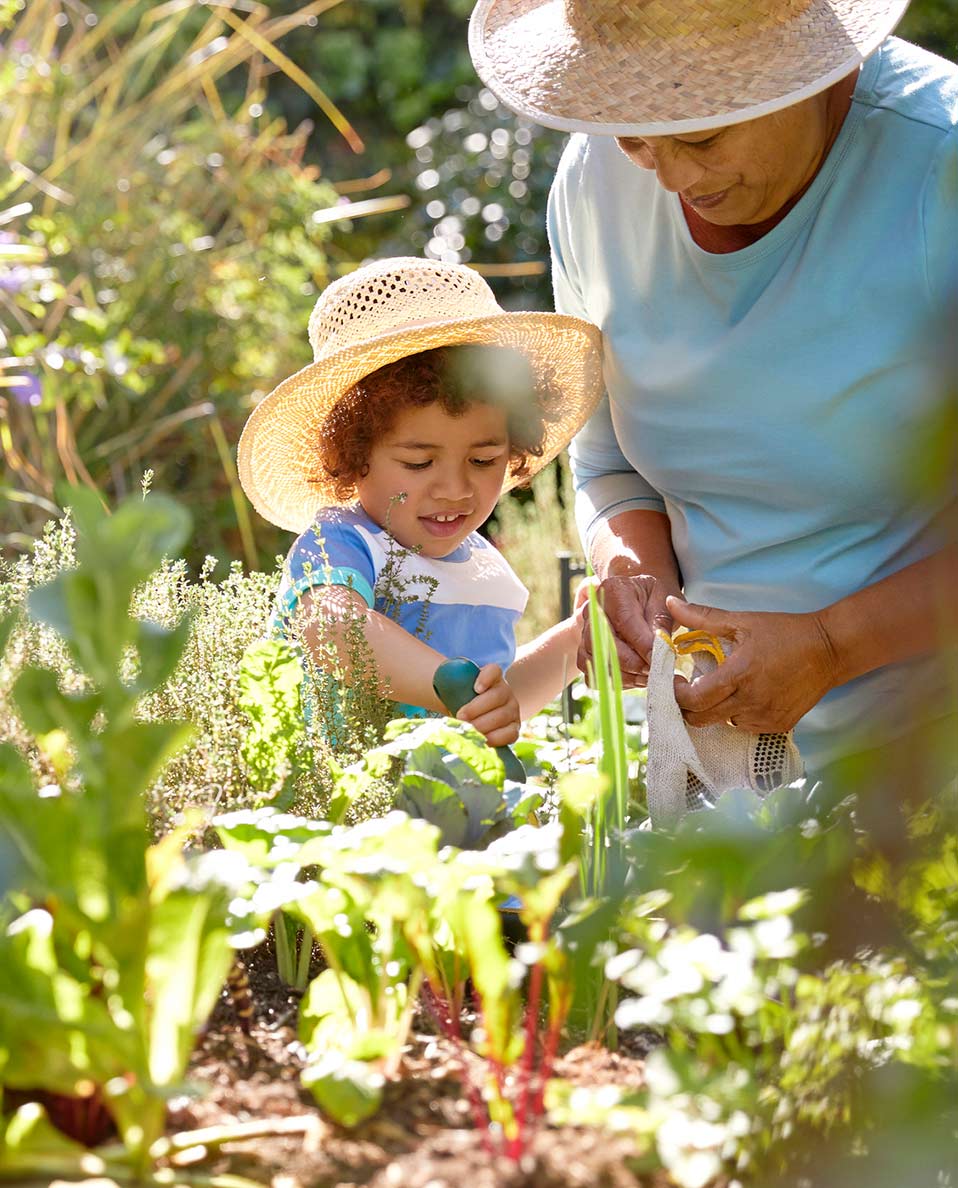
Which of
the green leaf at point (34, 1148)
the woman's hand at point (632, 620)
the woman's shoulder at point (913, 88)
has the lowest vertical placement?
the woman's hand at point (632, 620)

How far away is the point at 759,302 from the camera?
199cm

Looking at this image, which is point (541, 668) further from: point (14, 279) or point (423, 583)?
point (14, 279)

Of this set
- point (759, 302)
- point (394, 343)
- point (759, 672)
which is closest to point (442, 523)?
point (394, 343)

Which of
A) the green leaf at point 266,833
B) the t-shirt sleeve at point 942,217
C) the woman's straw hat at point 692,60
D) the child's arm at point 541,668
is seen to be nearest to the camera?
the green leaf at point 266,833

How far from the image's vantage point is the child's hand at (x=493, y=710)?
5.79ft

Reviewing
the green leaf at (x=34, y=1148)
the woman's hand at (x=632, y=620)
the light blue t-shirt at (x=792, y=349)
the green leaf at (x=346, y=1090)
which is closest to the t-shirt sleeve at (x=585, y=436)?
the light blue t-shirt at (x=792, y=349)

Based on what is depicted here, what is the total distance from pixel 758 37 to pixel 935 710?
103 centimetres

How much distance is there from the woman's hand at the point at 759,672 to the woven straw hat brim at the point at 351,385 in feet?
2.13

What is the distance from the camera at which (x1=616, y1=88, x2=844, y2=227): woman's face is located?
173 cm

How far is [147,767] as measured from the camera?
0.83 metres

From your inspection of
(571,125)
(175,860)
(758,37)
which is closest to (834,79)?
(758,37)

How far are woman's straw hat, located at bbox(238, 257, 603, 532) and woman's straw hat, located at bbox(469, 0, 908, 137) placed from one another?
1.43 ft

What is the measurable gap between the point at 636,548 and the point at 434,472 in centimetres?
37

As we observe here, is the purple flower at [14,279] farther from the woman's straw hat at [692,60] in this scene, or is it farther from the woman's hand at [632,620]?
the woman's hand at [632,620]
